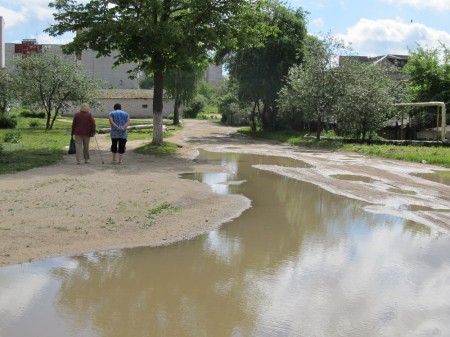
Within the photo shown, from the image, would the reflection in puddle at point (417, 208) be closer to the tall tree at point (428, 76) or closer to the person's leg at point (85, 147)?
the person's leg at point (85, 147)

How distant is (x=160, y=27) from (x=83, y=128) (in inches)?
221

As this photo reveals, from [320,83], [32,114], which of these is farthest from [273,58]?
[32,114]

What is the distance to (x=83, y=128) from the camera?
47.8 feet

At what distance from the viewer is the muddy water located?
462cm

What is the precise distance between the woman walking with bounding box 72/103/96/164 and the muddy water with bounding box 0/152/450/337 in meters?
7.70

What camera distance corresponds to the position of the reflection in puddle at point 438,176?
14391 millimetres

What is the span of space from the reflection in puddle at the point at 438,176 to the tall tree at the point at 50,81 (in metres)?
24.0

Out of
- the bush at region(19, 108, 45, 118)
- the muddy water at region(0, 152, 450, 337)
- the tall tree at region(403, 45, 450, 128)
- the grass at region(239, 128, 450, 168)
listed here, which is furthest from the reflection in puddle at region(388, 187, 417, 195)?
the bush at region(19, 108, 45, 118)

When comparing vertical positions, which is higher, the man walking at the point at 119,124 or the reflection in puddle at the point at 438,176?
the man walking at the point at 119,124

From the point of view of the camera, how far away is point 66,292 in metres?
5.34

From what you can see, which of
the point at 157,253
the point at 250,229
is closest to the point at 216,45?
the point at 250,229

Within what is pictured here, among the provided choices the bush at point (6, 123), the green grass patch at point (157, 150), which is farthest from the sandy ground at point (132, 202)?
the bush at point (6, 123)

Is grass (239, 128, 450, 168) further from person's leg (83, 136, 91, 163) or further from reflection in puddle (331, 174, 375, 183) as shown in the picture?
person's leg (83, 136, 91, 163)

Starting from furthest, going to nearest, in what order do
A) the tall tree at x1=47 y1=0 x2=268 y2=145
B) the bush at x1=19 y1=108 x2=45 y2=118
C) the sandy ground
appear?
the bush at x1=19 y1=108 x2=45 y2=118 → the tall tree at x1=47 y1=0 x2=268 y2=145 → the sandy ground
